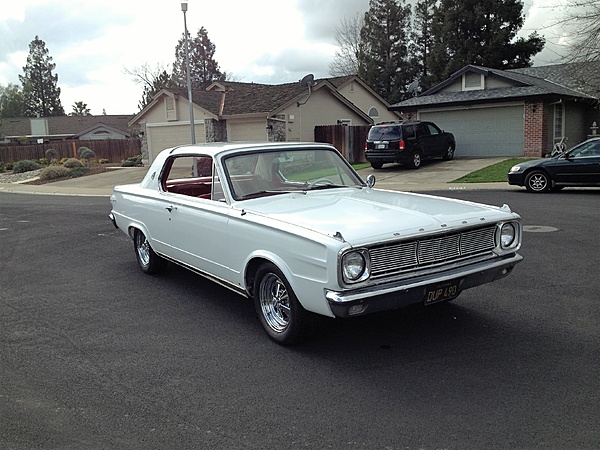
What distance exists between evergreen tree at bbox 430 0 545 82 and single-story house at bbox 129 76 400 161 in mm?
12199

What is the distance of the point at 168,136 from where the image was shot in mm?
32438

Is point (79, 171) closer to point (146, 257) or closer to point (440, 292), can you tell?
point (146, 257)

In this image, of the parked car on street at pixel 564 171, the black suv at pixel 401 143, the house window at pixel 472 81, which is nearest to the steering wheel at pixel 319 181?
the parked car on street at pixel 564 171

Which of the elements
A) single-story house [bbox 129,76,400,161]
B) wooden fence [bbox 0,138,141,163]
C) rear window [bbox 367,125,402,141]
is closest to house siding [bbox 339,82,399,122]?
single-story house [bbox 129,76,400,161]

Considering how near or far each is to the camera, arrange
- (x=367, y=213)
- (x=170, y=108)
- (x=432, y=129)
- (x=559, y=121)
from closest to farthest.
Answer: (x=367, y=213) → (x=432, y=129) → (x=559, y=121) → (x=170, y=108)

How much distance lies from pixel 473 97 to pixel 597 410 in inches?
912

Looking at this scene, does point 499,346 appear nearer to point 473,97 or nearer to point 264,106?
point 473,97

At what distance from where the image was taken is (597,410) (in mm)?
3854

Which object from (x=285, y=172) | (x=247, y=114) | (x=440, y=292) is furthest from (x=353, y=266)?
(x=247, y=114)

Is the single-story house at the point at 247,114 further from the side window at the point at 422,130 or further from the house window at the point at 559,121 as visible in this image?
the house window at the point at 559,121

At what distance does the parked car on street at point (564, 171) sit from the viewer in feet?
48.3

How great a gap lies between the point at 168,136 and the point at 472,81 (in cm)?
1574

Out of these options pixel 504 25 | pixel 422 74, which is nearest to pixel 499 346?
pixel 504 25

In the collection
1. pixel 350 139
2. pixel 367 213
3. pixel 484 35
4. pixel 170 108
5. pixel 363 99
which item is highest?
pixel 484 35
